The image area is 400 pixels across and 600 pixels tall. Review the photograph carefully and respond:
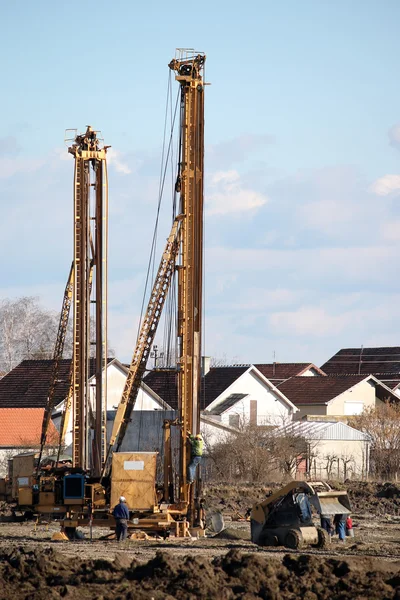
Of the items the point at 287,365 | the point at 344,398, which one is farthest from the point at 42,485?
the point at 287,365

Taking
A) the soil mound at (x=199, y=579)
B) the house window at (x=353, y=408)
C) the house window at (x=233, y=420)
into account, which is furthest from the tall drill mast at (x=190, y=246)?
the house window at (x=353, y=408)

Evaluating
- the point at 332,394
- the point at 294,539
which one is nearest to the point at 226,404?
the point at 332,394

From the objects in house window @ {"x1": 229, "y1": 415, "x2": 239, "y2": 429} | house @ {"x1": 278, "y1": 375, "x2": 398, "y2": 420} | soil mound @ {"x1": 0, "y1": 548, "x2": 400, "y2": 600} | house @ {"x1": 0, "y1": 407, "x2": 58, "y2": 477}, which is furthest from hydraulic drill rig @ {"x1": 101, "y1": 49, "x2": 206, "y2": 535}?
house @ {"x1": 278, "y1": 375, "x2": 398, "y2": 420}

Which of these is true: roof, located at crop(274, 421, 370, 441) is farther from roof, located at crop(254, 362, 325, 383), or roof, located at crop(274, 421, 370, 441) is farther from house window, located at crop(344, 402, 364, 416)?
roof, located at crop(254, 362, 325, 383)

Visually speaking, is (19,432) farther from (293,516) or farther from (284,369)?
(284,369)

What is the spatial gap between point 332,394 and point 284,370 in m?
11.7

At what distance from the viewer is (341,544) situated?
2736 centimetres

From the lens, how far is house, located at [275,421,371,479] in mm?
55219

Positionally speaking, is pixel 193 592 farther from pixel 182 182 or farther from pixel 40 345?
pixel 40 345

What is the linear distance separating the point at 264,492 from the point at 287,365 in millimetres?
40530

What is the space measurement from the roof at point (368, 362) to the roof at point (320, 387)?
1144 centimetres

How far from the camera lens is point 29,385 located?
63.0m

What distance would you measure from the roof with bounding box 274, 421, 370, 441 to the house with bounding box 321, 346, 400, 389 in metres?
28.4

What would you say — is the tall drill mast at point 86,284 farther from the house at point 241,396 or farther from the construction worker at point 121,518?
the house at point 241,396
